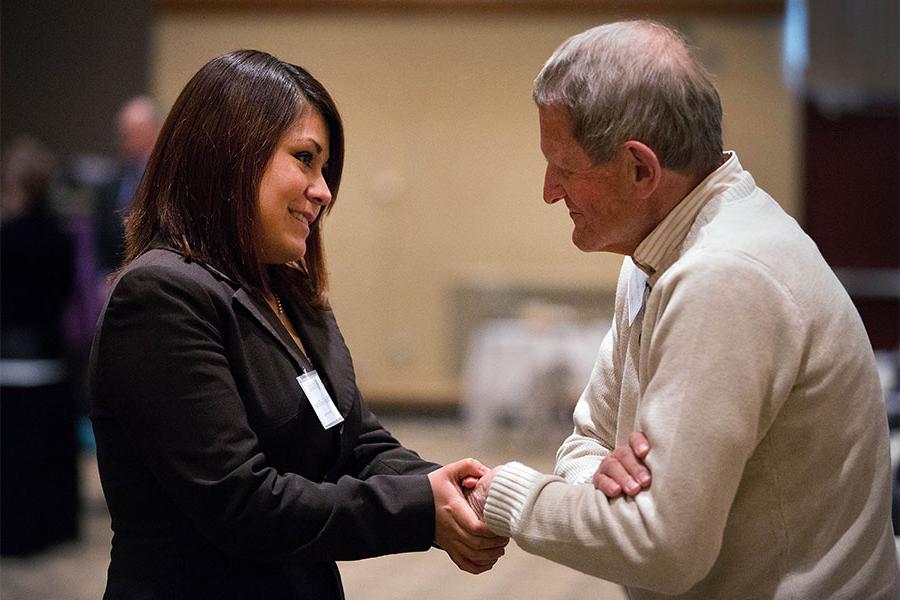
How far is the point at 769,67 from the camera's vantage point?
29.9ft

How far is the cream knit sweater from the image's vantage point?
1466 millimetres

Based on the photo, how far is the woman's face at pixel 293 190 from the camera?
188 cm

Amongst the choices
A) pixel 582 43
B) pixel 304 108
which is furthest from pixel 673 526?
pixel 304 108

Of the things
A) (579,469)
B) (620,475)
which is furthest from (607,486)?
(579,469)

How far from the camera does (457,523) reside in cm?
188

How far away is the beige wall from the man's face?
7521 mm

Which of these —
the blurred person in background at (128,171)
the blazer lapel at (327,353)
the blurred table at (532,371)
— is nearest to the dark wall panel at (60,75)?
the blurred person in background at (128,171)

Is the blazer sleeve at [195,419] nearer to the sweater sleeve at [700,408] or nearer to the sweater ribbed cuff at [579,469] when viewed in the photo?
the sweater ribbed cuff at [579,469]

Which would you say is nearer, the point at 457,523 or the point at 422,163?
the point at 457,523

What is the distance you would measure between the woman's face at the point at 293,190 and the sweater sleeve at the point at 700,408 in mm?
670

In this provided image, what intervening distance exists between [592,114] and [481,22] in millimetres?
7874

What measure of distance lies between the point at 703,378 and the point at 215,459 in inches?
28.1

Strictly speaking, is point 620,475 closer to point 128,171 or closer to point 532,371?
point 128,171

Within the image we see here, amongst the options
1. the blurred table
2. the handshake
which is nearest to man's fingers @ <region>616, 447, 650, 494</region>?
the handshake
